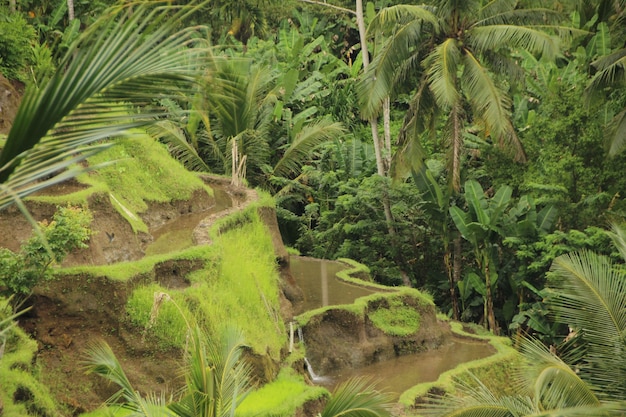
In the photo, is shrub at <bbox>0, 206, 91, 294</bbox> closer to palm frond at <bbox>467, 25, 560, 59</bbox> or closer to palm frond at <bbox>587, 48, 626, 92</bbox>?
palm frond at <bbox>467, 25, 560, 59</bbox>

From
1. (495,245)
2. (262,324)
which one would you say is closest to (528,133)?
(495,245)

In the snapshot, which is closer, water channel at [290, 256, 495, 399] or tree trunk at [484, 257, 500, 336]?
water channel at [290, 256, 495, 399]

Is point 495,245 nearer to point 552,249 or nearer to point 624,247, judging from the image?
point 552,249

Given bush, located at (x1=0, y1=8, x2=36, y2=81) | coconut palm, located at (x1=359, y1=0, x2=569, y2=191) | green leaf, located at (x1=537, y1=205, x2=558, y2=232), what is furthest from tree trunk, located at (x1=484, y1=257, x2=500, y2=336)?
bush, located at (x1=0, y1=8, x2=36, y2=81)

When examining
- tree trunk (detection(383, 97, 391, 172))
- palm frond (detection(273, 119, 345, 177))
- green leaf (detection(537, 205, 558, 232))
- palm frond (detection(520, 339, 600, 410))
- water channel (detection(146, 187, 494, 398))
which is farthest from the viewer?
tree trunk (detection(383, 97, 391, 172))

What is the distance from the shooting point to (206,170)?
85.0 ft

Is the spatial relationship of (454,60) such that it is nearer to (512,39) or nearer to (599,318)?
(512,39)

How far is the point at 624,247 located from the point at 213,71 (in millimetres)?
7907

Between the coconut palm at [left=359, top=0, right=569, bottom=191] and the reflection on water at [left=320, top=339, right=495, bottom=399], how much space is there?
4629 millimetres

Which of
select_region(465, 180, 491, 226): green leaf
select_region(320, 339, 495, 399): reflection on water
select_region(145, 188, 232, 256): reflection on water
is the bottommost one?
select_region(320, 339, 495, 399): reflection on water

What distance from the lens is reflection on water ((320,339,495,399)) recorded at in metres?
15.8

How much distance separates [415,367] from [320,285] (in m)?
3.62

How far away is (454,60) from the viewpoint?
20.2m

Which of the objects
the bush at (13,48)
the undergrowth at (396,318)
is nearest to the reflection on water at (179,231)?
the bush at (13,48)
